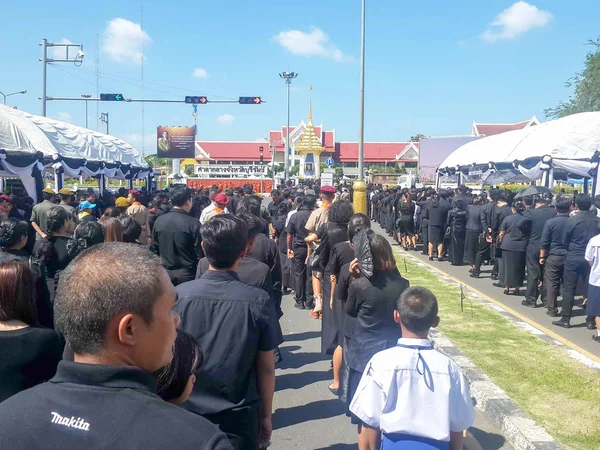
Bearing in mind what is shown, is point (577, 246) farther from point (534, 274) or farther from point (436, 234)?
point (436, 234)

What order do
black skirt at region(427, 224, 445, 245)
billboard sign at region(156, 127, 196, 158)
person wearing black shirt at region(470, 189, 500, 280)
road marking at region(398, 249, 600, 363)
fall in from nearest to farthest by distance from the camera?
1. road marking at region(398, 249, 600, 363)
2. person wearing black shirt at region(470, 189, 500, 280)
3. black skirt at region(427, 224, 445, 245)
4. billboard sign at region(156, 127, 196, 158)

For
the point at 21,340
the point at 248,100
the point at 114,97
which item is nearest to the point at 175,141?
the point at 114,97

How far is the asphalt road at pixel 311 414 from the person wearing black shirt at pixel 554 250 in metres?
3.86

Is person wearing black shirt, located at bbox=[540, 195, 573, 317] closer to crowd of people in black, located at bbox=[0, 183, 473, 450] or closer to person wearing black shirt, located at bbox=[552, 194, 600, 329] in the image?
person wearing black shirt, located at bbox=[552, 194, 600, 329]

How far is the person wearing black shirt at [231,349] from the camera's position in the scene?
9.12 ft

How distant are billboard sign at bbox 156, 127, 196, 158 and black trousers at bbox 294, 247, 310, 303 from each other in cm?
4881

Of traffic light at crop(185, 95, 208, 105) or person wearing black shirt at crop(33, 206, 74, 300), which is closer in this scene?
person wearing black shirt at crop(33, 206, 74, 300)

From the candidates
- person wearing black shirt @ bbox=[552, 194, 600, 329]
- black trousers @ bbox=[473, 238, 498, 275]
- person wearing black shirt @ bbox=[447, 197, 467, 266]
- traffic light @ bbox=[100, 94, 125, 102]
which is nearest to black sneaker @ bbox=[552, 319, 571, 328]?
person wearing black shirt @ bbox=[552, 194, 600, 329]

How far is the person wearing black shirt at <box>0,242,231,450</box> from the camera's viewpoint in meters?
1.25

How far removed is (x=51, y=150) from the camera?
1559 centimetres

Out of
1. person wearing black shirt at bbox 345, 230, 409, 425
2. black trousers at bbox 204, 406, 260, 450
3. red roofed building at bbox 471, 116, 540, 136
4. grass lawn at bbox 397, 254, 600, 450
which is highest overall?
red roofed building at bbox 471, 116, 540, 136

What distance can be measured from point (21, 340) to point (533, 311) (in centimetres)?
855

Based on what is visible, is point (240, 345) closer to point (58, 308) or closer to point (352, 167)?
point (58, 308)

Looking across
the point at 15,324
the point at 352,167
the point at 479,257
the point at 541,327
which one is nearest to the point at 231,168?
the point at 352,167
